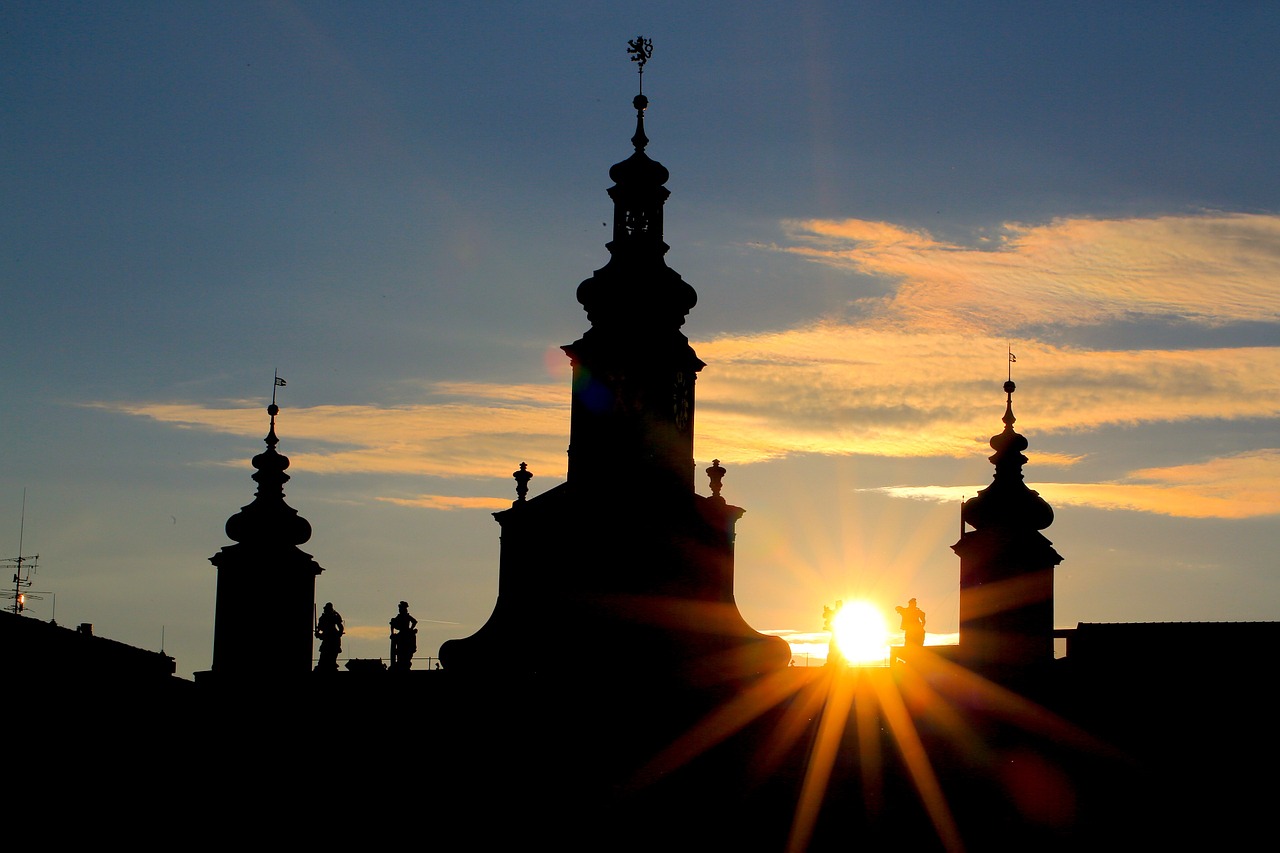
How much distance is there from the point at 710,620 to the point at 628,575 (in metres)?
2.44

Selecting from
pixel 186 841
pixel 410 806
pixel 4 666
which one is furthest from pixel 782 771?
pixel 4 666

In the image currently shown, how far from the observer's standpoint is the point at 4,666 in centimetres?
5438

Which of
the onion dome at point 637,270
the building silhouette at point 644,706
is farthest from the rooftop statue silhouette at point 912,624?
the onion dome at point 637,270

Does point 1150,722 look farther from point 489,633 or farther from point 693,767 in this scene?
point 489,633

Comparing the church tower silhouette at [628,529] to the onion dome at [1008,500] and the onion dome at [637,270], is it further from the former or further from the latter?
the onion dome at [1008,500]

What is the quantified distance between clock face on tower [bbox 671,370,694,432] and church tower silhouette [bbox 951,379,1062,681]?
806 cm

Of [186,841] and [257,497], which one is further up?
[257,497]

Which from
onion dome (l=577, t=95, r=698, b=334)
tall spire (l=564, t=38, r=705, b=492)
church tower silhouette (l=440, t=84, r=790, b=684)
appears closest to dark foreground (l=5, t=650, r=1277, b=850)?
church tower silhouette (l=440, t=84, r=790, b=684)

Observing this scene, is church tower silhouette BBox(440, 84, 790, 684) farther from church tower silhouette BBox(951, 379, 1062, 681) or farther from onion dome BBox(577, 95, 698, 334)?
church tower silhouette BBox(951, 379, 1062, 681)

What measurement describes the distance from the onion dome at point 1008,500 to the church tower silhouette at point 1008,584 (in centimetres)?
3

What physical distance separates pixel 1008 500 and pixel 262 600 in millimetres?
19613

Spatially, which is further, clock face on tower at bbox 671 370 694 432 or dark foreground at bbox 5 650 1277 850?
clock face on tower at bbox 671 370 694 432

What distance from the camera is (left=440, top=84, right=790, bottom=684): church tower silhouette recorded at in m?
60.4

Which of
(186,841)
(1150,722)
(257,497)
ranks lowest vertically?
(186,841)
